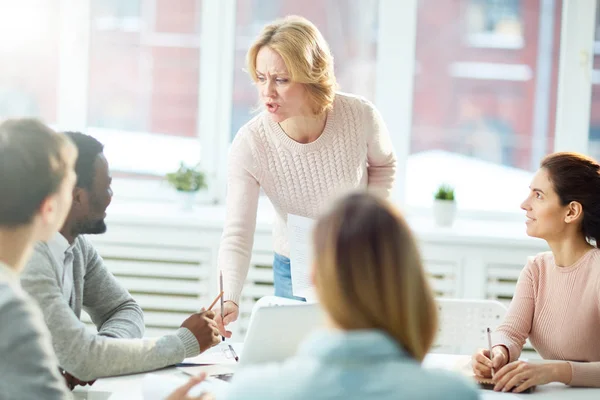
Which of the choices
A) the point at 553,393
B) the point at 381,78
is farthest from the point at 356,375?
the point at 381,78

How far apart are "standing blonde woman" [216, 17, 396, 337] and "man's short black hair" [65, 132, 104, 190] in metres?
0.61

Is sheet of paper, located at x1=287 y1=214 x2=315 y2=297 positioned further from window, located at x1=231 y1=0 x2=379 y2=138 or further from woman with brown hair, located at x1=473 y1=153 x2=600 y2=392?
window, located at x1=231 y1=0 x2=379 y2=138

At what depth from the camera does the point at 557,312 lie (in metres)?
2.35

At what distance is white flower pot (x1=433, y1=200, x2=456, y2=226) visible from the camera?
3.99 meters

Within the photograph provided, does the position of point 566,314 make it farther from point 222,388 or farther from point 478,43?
point 478,43

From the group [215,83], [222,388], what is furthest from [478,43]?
[222,388]

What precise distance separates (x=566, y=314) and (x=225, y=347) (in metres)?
0.89

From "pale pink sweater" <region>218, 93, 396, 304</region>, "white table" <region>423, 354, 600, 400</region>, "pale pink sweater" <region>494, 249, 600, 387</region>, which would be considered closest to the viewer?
"white table" <region>423, 354, 600, 400</region>

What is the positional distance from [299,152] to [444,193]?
4.96ft

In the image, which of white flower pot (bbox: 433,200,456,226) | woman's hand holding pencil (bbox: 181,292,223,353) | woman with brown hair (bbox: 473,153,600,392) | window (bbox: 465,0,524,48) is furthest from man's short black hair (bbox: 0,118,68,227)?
window (bbox: 465,0,524,48)

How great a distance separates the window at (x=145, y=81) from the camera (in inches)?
167

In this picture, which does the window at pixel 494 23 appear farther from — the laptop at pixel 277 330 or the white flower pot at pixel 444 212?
the laptop at pixel 277 330

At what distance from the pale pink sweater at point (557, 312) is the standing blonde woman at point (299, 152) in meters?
0.56

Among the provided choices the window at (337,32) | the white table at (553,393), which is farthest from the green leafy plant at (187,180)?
the white table at (553,393)
